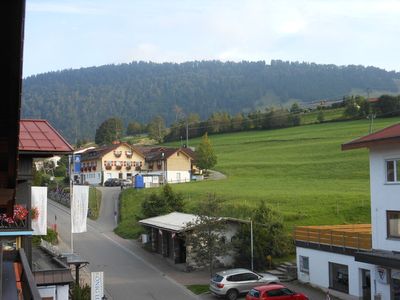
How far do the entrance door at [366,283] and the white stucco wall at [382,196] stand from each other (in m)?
1.48

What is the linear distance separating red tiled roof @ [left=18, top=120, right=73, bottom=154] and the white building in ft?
47.4

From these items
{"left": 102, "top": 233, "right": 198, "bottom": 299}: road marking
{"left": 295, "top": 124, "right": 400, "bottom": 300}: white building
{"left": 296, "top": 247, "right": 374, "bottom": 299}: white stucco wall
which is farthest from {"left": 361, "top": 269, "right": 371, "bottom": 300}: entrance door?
{"left": 102, "top": 233, "right": 198, "bottom": 299}: road marking

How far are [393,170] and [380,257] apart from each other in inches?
167

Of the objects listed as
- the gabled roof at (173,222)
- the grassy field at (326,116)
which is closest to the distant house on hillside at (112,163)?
the grassy field at (326,116)

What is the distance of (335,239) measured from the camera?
95.5 feet

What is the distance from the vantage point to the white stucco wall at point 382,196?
84.4 ft

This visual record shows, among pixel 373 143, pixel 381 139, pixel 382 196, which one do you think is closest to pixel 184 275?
pixel 382 196

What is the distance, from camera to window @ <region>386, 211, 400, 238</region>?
25.6 m

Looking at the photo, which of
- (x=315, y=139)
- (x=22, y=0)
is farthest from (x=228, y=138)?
(x=22, y=0)

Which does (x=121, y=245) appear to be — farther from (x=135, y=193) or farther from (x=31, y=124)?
(x=31, y=124)

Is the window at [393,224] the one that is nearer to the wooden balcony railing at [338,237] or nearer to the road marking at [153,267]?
the wooden balcony railing at [338,237]

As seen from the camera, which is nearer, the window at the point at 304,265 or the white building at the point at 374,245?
the white building at the point at 374,245

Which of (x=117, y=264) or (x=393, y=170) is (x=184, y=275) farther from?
(x=393, y=170)

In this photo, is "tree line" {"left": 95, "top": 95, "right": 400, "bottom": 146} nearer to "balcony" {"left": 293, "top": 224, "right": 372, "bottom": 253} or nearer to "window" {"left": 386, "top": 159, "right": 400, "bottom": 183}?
"balcony" {"left": 293, "top": 224, "right": 372, "bottom": 253}
